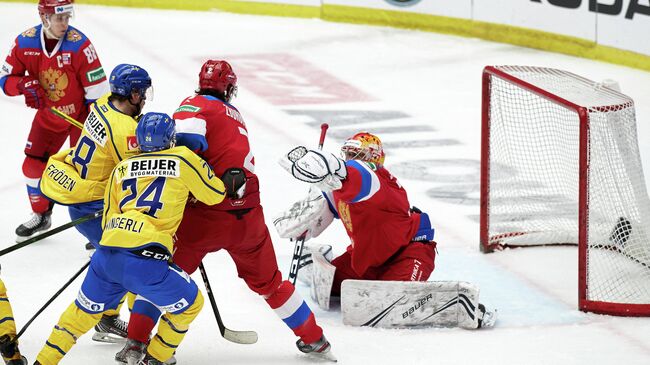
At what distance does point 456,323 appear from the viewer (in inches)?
198

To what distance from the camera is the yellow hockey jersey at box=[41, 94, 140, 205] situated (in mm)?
4629

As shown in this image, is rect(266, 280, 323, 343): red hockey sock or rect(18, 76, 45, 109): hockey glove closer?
rect(266, 280, 323, 343): red hockey sock

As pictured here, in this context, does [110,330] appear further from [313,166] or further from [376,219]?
[376,219]

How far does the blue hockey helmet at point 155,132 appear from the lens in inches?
164

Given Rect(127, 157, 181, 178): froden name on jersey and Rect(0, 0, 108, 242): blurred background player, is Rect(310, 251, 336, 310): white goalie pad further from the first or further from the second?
Rect(0, 0, 108, 242): blurred background player

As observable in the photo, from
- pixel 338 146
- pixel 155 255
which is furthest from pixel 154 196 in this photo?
pixel 338 146

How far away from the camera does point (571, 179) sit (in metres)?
6.40

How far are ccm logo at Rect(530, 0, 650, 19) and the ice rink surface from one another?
0.43 metres

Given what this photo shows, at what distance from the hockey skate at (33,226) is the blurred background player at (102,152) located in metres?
1.57

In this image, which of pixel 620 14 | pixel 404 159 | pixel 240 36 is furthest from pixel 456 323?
pixel 240 36

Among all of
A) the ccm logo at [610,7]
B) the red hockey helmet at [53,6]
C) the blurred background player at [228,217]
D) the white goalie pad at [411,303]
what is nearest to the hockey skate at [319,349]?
the blurred background player at [228,217]

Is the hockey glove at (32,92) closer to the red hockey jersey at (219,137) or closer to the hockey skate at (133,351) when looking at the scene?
the red hockey jersey at (219,137)

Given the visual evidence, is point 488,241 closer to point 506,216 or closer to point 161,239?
point 506,216

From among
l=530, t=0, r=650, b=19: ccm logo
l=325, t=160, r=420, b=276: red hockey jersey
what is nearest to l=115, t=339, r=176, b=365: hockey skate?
l=325, t=160, r=420, b=276: red hockey jersey
